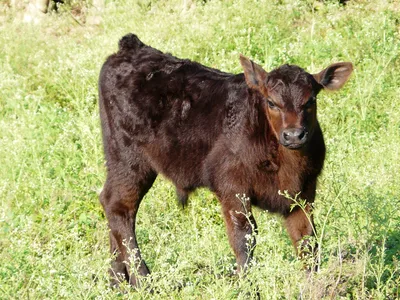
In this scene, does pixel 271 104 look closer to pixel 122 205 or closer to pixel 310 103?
pixel 310 103

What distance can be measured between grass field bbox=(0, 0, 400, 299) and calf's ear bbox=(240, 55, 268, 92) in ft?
2.13

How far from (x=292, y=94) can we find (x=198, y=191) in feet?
7.77

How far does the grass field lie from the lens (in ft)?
17.8

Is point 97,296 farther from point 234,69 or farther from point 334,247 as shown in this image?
point 234,69

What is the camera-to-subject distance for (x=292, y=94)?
590 cm

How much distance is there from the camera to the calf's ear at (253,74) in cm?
618

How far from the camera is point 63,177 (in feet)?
27.8

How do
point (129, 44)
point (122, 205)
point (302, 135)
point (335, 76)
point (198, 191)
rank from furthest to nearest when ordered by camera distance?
point (198, 191) < point (129, 44) < point (122, 205) < point (335, 76) < point (302, 135)

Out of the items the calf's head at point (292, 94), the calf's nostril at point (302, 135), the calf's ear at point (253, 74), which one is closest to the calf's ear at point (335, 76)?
the calf's head at point (292, 94)

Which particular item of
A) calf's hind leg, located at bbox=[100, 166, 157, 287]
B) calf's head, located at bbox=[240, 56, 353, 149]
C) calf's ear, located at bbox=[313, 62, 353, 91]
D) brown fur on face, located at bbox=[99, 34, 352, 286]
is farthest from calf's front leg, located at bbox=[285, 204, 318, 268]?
calf's hind leg, located at bbox=[100, 166, 157, 287]

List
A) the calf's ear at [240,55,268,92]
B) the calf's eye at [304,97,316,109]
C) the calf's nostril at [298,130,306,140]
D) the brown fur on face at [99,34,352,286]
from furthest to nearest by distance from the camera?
the calf's ear at [240,55,268,92]
the brown fur on face at [99,34,352,286]
the calf's eye at [304,97,316,109]
the calf's nostril at [298,130,306,140]

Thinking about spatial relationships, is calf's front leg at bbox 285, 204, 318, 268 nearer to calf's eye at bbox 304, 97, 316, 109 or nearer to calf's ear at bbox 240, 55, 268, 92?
calf's eye at bbox 304, 97, 316, 109

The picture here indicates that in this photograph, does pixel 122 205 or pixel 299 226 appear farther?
pixel 122 205

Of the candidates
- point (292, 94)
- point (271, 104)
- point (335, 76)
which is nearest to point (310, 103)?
point (292, 94)
